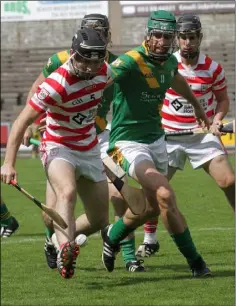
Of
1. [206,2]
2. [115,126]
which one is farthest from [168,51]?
[206,2]

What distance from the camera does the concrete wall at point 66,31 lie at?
3356 centimetres

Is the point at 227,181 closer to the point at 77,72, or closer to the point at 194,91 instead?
the point at 194,91

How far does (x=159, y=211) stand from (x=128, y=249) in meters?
0.62

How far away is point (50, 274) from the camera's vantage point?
24.3 ft

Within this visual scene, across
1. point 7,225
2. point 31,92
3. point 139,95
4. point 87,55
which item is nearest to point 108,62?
point 139,95

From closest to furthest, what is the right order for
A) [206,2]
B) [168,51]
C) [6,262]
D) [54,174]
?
[54,174] → [168,51] → [6,262] → [206,2]

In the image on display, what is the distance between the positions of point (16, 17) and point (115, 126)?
28.6 meters

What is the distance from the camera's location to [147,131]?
288 inches

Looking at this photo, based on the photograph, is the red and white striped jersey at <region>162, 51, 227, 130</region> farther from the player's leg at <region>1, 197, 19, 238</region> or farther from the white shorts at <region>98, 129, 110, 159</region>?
the player's leg at <region>1, 197, 19, 238</region>

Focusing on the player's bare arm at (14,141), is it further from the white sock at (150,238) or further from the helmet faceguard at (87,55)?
the white sock at (150,238)

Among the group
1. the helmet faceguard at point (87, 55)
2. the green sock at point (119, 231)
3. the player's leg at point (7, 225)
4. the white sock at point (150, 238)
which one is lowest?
the player's leg at point (7, 225)

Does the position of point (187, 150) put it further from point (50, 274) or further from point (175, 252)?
point (50, 274)

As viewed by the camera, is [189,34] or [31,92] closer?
[31,92]

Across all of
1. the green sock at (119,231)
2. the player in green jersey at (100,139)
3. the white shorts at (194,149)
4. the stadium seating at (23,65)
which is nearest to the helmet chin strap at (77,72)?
the player in green jersey at (100,139)
